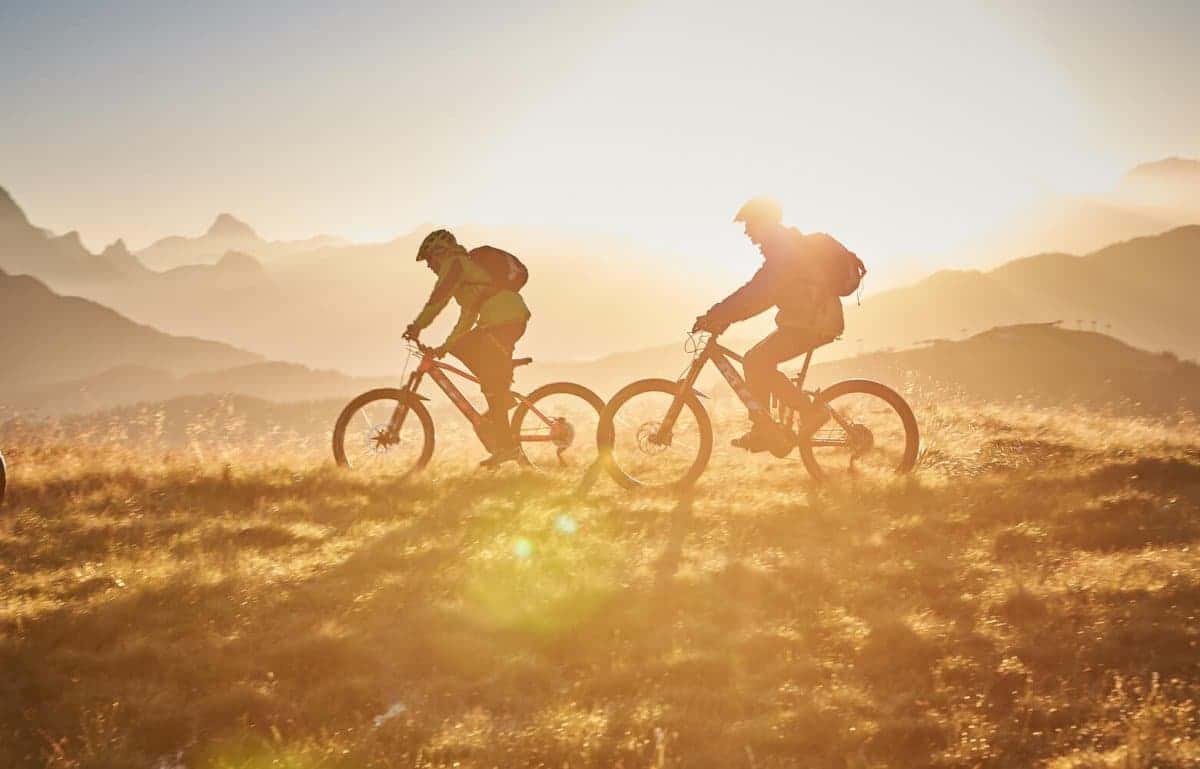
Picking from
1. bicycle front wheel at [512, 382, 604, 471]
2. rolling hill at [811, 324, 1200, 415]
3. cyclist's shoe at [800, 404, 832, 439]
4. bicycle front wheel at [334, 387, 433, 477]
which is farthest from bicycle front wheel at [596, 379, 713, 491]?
rolling hill at [811, 324, 1200, 415]

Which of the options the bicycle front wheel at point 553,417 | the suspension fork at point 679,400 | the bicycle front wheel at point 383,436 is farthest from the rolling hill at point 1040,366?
the bicycle front wheel at point 383,436

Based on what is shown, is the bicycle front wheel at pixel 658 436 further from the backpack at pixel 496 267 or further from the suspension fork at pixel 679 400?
the backpack at pixel 496 267

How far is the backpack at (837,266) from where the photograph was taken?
330 inches

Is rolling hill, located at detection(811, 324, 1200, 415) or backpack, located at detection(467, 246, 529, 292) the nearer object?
backpack, located at detection(467, 246, 529, 292)

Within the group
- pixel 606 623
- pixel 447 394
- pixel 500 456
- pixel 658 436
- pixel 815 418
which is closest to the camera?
pixel 606 623

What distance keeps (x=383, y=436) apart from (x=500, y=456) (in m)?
1.60

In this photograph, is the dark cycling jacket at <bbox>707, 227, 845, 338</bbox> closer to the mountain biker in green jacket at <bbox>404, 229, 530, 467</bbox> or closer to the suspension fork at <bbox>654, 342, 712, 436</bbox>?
the suspension fork at <bbox>654, 342, 712, 436</bbox>

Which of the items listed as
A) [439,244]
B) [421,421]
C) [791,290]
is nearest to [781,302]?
[791,290]

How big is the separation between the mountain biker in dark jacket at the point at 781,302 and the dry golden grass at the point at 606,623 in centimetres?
137

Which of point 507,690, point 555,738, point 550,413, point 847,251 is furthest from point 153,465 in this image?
point 847,251

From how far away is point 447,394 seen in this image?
10008 mm

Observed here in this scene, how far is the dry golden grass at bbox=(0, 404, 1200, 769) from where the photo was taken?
4.56 m

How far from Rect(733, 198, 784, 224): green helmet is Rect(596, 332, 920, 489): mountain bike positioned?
4.48 ft

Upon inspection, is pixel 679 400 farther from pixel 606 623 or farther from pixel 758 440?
pixel 606 623
